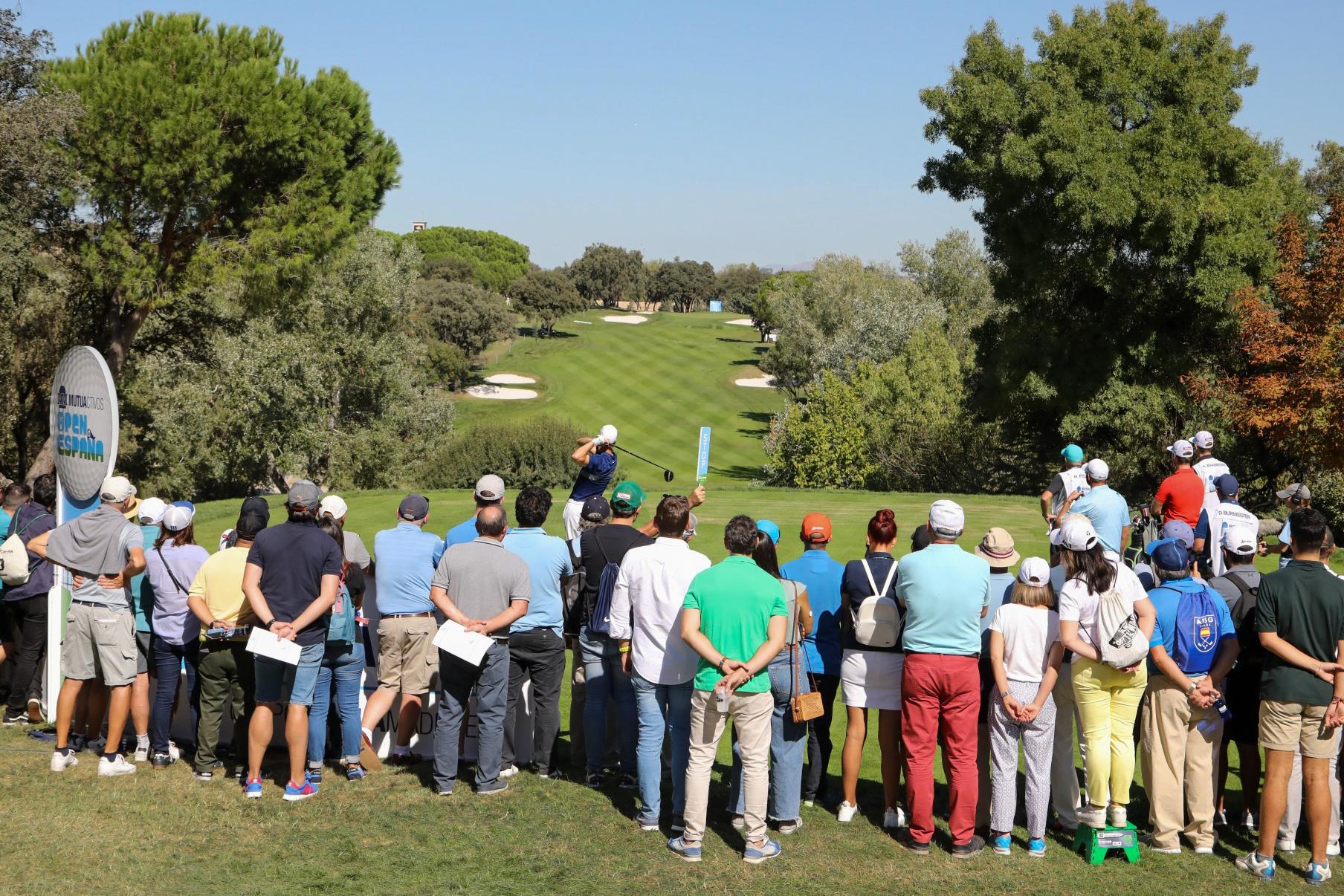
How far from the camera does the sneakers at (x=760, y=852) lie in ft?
21.0

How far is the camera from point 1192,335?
2819 centimetres

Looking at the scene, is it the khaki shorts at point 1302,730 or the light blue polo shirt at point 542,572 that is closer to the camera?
the khaki shorts at point 1302,730

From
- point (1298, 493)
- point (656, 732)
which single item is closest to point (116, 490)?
point (656, 732)

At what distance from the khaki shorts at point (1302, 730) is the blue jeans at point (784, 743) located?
8.51 feet

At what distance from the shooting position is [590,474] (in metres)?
9.52

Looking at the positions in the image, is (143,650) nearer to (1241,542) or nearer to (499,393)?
(1241,542)

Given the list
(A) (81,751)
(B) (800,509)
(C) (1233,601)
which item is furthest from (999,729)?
(B) (800,509)

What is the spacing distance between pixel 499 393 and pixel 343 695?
6702cm

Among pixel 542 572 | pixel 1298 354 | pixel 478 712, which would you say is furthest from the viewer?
pixel 1298 354

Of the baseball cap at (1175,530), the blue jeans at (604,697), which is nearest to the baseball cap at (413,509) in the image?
the blue jeans at (604,697)

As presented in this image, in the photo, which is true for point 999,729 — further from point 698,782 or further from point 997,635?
point 698,782

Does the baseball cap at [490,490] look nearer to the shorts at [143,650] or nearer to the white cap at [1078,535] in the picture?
the shorts at [143,650]

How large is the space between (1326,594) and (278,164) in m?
23.2

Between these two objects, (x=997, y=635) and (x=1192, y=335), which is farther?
(x=1192, y=335)
